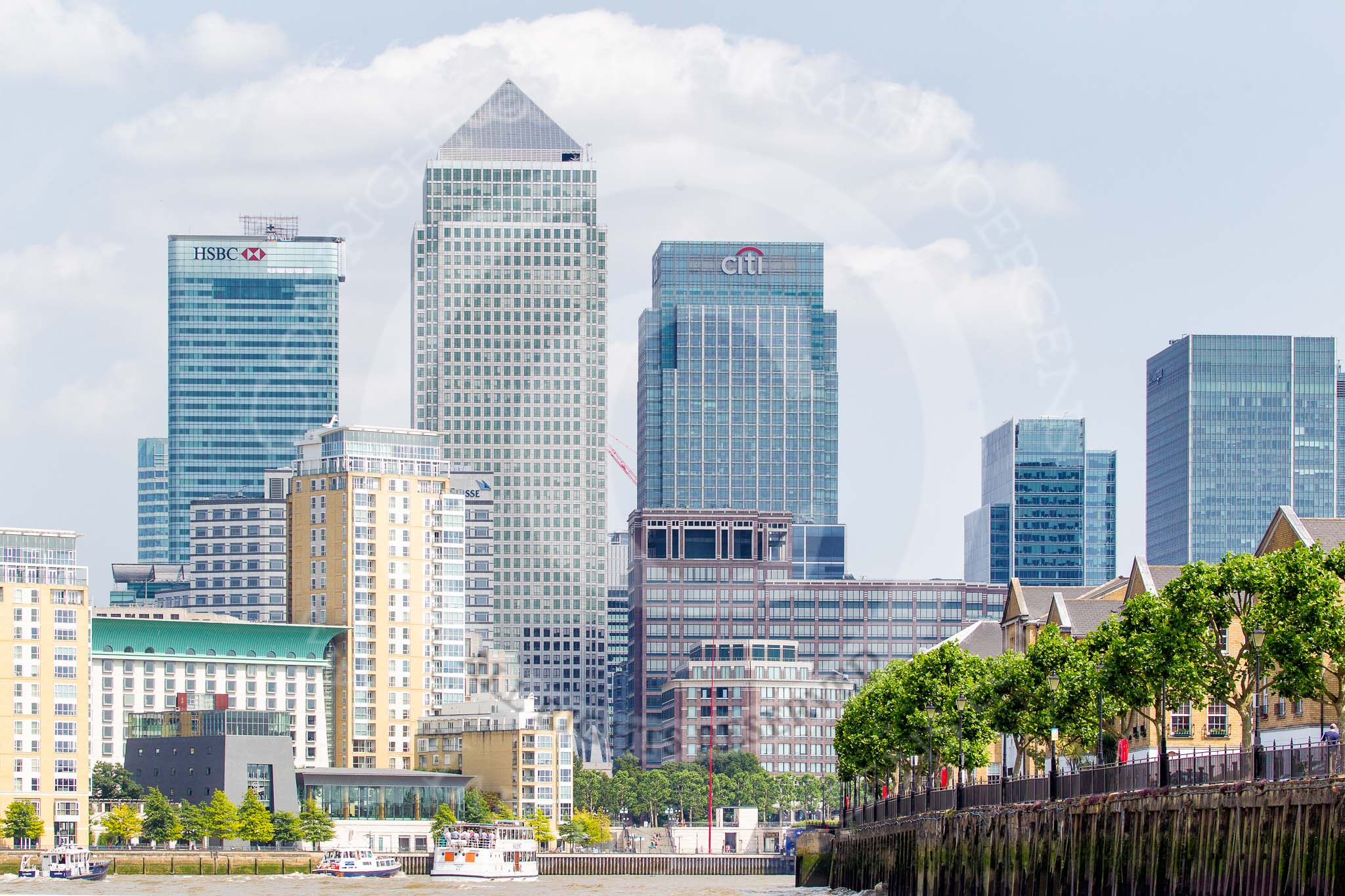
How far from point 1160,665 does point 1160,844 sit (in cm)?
2659

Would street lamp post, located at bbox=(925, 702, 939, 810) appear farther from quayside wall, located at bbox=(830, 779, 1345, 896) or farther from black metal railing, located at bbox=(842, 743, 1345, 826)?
quayside wall, located at bbox=(830, 779, 1345, 896)

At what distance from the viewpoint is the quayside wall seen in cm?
6144

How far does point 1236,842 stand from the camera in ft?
218

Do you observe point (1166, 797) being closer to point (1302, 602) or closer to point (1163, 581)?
point (1302, 602)

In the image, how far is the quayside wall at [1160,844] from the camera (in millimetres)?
61438

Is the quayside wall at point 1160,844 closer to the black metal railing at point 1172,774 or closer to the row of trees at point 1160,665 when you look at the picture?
the black metal railing at point 1172,774

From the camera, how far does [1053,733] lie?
138 metres

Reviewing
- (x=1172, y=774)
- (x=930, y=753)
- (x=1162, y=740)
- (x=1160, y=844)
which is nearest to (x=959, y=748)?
(x=930, y=753)

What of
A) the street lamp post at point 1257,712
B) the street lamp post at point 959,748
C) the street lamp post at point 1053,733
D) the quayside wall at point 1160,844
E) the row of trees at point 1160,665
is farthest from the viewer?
the street lamp post at point 959,748

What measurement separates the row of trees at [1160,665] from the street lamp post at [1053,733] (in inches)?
12.8

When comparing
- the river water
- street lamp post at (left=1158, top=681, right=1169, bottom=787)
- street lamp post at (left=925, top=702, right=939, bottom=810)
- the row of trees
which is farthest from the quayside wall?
the river water

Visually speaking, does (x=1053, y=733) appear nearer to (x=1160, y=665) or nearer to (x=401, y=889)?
(x=1160, y=665)

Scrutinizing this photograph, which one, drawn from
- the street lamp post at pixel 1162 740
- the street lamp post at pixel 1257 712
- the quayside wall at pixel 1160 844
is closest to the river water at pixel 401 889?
the street lamp post at pixel 1257 712

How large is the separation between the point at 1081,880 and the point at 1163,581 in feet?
201
